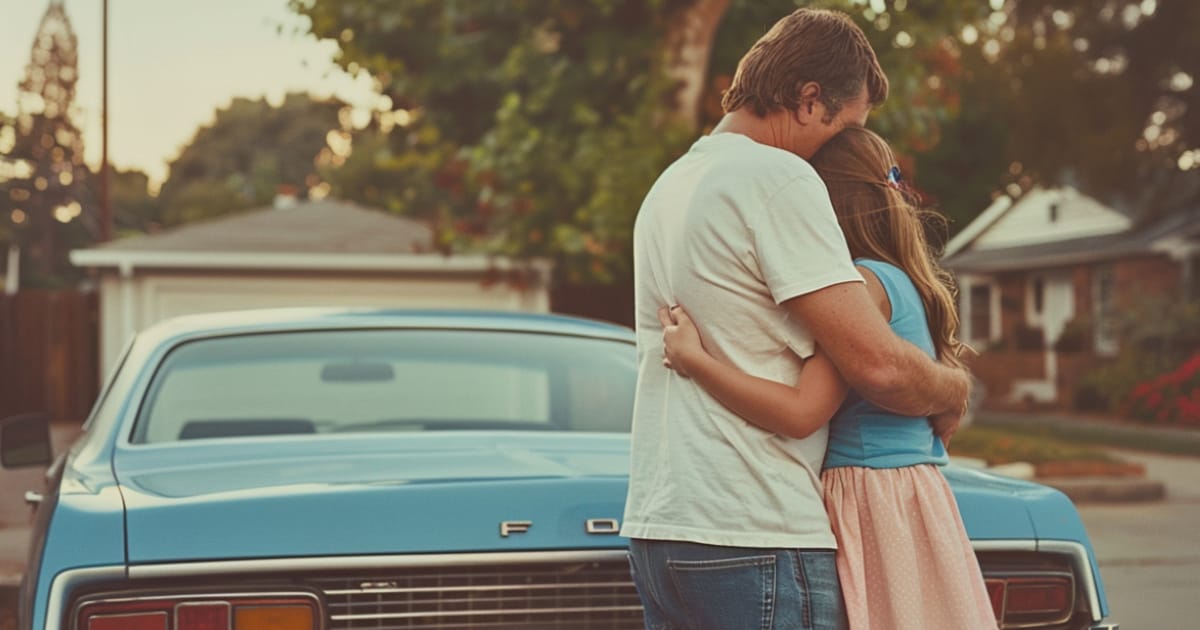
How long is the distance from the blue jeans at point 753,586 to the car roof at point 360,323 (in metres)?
2.08

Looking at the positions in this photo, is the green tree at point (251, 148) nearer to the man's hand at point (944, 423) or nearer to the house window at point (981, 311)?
the house window at point (981, 311)

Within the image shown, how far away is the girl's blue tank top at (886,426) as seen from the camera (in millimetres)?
2316

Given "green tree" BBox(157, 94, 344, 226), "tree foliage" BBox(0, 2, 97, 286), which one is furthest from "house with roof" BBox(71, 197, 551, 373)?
"green tree" BBox(157, 94, 344, 226)

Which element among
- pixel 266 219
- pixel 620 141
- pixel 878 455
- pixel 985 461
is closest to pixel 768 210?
pixel 878 455

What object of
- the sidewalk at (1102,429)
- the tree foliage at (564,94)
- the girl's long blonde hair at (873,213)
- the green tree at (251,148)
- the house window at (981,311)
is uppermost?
the green tree at (251,148)

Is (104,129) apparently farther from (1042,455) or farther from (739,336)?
(739,336)

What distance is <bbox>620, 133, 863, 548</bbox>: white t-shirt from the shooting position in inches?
87.3

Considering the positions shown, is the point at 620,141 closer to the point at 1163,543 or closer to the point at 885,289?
the point at 1163,543

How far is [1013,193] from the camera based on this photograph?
35938 millimetres

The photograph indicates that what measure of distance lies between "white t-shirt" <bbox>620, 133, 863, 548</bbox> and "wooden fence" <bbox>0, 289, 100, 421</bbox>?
21.5 meters

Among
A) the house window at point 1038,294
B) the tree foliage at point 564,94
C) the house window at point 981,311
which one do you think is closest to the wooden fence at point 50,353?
the tree foliage at point 564,94

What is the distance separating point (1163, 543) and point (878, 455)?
8.97 m

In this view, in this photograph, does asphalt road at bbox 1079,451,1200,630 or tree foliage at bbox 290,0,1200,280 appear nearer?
asphalt road at bbox 1079,451,1200,630

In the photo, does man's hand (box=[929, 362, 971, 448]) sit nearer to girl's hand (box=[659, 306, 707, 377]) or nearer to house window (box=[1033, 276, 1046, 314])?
girl's hand (box=[659, 306, 707, 377])
